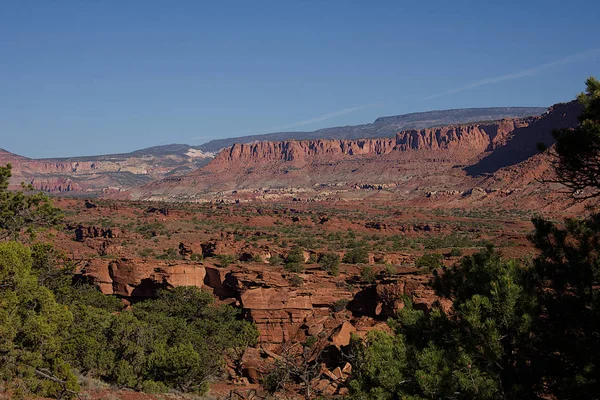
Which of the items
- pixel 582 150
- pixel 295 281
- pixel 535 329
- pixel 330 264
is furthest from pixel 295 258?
pixel 582 150

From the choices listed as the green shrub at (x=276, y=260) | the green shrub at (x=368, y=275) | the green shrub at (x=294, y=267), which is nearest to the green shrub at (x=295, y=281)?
the green shrub at (x=294, y=267)

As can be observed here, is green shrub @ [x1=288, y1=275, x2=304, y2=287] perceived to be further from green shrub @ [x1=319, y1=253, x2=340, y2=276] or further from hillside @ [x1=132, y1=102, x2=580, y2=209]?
hillside @ [x1=132, y1=102, x2=580, y2=209]

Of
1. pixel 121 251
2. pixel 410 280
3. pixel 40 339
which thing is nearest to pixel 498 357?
pixel 40 339

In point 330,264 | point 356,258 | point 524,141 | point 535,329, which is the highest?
point 524,141

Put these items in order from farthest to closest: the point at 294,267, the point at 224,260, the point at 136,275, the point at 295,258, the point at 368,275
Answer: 1. the point at 295,258
2. the point at 224,260
3. the point at 294,267
4. the point at 136,275
5. the point at 368,275

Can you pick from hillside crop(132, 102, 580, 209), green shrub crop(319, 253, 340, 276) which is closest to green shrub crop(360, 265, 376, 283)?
green shrub crop(319, 253, 340, 276)

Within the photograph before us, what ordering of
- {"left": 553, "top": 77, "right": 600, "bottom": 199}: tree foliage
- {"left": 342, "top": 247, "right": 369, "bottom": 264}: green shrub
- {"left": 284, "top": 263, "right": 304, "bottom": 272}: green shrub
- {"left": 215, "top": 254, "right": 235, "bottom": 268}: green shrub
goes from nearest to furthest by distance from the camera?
{"left": 553, "top": 77, "right": 600, "bottom": 199}: tree foliage < {"left": 284, "top": 263, "right": 304, "bottom": 272}: green shrub < {"left": 215, "top": 254, "right": 235, "bottom": 268}: green shrub < {"left": 342, "top": 247, "right": 369, "bottom": 264}: green shrub

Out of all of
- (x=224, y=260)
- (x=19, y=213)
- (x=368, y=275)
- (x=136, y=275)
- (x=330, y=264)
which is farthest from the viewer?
(x=224, y=260)

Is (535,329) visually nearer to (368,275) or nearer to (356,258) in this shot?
(368,275)

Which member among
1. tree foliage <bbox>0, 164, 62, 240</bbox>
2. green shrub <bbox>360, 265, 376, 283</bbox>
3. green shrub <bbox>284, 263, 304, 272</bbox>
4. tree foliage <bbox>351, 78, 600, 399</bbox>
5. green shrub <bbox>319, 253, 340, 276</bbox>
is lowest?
green shrub <bbox>360, 265, 376, 283</bbox>

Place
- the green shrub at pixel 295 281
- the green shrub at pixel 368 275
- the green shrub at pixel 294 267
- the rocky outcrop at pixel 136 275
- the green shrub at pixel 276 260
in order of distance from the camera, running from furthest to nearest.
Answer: the green shrub at pixel 276 260 < the green shrub at pixel 294 267 < the rocky outcrop at pixel 136 275 < the green shrub at pixel 368 275 < the green shrub at pixel 295 281

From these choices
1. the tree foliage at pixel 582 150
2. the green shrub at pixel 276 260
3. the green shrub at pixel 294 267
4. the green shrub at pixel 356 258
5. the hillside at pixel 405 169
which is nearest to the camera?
the tree foliage at pixel 582 150

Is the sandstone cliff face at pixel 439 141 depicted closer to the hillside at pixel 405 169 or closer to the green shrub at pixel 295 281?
the hillside at pixel 405 169

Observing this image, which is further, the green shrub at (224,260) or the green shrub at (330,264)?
the green shrub at (224,260)
